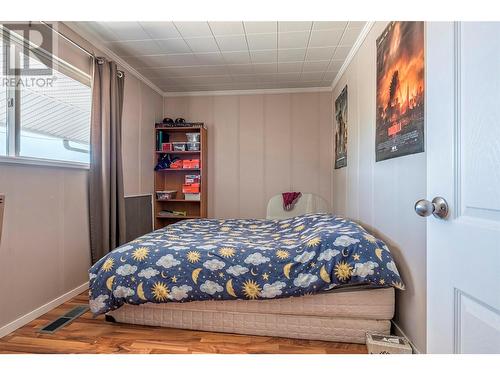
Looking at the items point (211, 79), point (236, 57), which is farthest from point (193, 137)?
point (236, 57)

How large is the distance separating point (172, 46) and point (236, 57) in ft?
2.22

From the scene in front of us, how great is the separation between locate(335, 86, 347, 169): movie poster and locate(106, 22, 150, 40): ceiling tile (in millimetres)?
2162

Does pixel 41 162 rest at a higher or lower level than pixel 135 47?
lower

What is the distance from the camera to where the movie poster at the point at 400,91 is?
1.44 m

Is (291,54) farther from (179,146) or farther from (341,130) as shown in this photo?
(179,146)

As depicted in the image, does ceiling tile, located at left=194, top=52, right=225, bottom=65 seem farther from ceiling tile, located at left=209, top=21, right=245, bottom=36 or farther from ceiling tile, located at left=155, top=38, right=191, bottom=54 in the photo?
ceiling tile, located at left=209, top=21, right=245, bottom=36

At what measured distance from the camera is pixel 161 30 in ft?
7.77

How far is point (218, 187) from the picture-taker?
13.3 ft

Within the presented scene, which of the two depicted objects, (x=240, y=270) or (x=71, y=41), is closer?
(x=240, y=270)

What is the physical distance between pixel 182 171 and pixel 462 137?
3752mm

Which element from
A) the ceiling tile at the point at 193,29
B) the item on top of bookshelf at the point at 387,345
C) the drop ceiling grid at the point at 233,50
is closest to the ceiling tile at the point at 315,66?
the drop ceiling grid at the point at 233,50

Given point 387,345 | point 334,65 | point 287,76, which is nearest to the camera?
point 387,345

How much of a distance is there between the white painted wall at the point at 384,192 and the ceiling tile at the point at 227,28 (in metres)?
1.11
